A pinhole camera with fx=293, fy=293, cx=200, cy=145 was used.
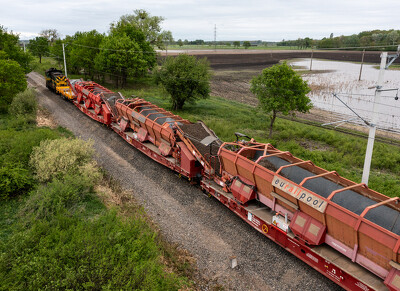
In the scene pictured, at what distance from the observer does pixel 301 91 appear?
941 inches

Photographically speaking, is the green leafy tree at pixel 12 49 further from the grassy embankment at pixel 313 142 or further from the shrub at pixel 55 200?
the shrub at pixel 55 200

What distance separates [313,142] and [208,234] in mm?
17070

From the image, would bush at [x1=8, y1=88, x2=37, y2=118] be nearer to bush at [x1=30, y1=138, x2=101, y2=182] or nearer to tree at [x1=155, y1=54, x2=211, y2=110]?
bush at [x1=30, y1=138, x2=101, y2=182]

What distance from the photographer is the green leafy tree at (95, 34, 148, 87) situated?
38750 mm

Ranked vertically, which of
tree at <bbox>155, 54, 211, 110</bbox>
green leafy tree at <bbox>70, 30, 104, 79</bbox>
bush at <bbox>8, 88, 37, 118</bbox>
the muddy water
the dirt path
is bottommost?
the dirt path

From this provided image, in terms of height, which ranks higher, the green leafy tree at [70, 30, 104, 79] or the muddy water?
the green leafy tree at [70, 30, 104, 79]

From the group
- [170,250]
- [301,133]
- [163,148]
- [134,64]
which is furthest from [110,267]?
[134,64]

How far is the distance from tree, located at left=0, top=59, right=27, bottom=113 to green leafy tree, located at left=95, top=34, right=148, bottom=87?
12.4 metres

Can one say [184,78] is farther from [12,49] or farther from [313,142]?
[12,49]

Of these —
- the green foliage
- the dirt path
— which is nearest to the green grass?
the dirt path

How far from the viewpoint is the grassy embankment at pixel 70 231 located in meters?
7.57

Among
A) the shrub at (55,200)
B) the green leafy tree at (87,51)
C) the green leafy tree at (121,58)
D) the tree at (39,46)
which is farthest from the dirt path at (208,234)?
the tree at (39,46)

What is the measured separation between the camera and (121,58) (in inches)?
1519

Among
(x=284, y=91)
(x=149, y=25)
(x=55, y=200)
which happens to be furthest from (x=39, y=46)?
(x=55, y=200)
